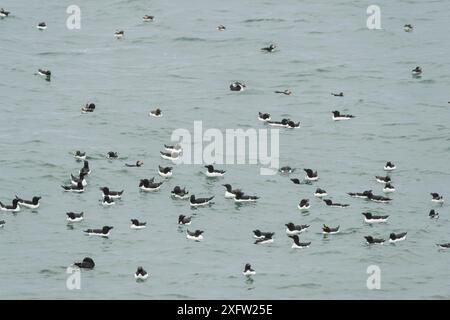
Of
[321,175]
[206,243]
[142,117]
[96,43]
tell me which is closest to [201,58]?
[96,43]

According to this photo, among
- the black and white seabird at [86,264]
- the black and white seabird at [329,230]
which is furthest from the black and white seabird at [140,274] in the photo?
the black and white seabird at [329,230]

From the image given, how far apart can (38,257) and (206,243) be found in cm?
687

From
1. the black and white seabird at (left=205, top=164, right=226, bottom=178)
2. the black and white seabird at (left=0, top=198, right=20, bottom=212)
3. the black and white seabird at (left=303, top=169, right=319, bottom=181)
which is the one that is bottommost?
the black and white seabird at (left=0, top=198, right=20, bottom=212)

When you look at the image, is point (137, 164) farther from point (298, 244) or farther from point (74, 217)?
point (298, 244)

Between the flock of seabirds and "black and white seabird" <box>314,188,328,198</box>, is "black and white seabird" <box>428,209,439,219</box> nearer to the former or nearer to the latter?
the flock of seabirds

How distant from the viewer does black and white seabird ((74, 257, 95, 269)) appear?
167 feet

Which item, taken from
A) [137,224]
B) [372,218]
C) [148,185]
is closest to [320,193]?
[372,218]

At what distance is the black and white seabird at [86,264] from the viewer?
5075 centimetres

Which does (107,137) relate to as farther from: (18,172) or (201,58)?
(201,58)

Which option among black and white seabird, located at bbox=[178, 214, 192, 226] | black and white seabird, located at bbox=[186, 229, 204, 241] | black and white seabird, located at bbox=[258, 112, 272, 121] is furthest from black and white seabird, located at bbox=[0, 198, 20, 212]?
black and white seabird, located at bbox=[258, 112, 272, 121]

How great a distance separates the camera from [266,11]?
9356 cm

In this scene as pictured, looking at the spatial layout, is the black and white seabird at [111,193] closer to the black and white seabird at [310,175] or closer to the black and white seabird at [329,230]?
the black and white seabird at [310,175]

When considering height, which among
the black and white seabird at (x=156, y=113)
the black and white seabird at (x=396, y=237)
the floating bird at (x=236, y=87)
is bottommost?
the black and white seabird at (x=396, y=237)

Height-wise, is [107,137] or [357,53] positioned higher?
[357,53]
